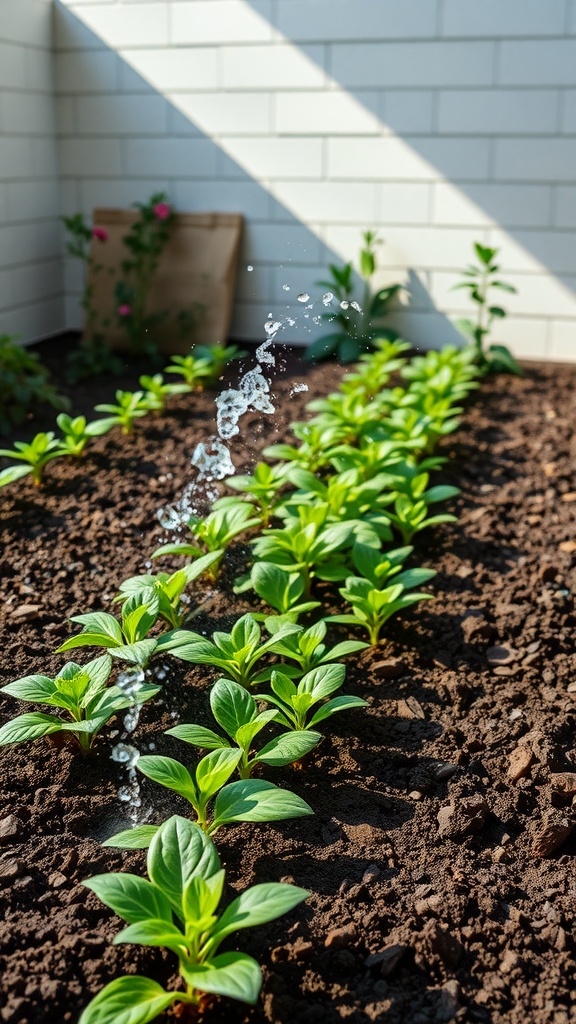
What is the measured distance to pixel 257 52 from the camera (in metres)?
4.08

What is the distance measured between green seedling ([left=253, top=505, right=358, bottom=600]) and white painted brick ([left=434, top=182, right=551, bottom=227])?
2.41m

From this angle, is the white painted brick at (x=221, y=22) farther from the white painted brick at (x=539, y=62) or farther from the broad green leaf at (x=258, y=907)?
the broad green leaf at (x=258, y=907)

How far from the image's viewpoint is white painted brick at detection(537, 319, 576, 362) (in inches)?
159

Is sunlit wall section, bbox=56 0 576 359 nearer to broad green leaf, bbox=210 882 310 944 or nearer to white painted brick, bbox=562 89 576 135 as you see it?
white painted brick, bbox=562 89 576 135

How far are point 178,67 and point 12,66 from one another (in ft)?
2.35

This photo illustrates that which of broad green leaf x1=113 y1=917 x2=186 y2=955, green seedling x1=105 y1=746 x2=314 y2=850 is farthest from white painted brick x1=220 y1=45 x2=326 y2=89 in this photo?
broad green leaf x1=113 y1=917 x2=186 y2=955

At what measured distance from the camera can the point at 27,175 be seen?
4.25m

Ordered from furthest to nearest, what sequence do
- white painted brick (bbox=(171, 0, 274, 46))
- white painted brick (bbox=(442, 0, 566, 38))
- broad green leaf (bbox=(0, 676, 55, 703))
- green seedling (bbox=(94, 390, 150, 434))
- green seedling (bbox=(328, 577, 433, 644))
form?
white painted brick (bbox=(171, 0, 274, 46)) < white painted brick (bbox=(442, 0, 566, 38)) < green seedling (bbox=(94, 390, 150, 434)) < green seedling (bbox=(328, 577, 433, 644)) < broad green leaf (bbox=(0, 676, 55, 703))

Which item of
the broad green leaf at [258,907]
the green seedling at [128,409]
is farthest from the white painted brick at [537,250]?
the broad green leaf at [258,907]

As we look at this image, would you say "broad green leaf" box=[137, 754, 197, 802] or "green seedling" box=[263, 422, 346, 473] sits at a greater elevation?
"green seedling" box=[263, 422, 346, 473]

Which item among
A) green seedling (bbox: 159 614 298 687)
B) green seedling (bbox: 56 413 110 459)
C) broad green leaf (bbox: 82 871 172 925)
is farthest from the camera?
green seedling (bbox: 56 413 110 459)

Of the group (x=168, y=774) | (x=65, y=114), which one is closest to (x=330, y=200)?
(x=65, y=114)

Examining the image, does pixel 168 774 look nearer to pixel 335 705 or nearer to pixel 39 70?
pixel 335 705

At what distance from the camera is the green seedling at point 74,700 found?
1.45m
